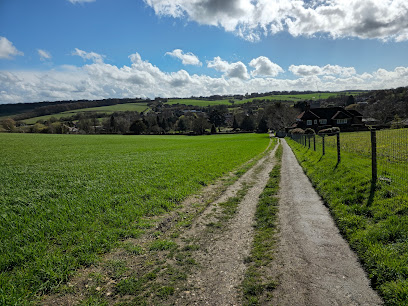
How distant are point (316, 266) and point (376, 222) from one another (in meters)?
2.74

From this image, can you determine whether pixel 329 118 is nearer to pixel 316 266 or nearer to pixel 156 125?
pixel 156 125

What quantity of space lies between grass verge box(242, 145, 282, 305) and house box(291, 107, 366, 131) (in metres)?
84.3

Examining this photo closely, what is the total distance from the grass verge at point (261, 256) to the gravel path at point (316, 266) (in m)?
0.20

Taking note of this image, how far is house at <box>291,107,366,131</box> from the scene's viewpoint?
8050 cm

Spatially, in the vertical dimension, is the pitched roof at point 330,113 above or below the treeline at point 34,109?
below

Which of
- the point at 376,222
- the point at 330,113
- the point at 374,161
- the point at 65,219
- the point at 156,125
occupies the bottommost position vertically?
the point at 65,219

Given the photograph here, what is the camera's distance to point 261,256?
534cm

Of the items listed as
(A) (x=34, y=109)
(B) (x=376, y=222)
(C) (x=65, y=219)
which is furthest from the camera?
(A) (x=34, y=109)

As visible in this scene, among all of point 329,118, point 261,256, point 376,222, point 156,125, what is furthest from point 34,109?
point 376,222

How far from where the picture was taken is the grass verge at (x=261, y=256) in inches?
161

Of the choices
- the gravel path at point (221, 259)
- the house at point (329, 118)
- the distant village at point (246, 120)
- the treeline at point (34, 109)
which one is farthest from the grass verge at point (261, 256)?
the treeline at point (34, 109)

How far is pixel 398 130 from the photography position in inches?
312

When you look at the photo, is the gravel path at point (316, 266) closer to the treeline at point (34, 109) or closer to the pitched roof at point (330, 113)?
the pitched roof at point (330, 113)

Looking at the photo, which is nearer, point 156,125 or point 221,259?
point 221,259
